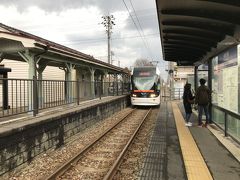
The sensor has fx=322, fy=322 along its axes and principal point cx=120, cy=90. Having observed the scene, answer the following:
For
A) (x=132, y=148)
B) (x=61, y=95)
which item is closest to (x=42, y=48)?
(x=61, y=95)

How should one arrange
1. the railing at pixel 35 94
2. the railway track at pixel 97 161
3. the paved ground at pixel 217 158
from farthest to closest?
the railing at pixel 35 94
the railway track at pixel 97 161
the paved ground at pixel 217 158

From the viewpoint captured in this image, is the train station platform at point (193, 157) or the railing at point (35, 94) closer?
the train station platform at point (193, 157)

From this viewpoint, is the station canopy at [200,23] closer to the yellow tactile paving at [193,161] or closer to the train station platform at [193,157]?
the train station platform at [193,157]

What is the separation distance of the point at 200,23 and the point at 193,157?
3355mm

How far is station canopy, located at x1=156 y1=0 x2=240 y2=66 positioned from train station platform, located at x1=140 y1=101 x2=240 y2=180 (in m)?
2.81

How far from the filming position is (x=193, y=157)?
7266mm

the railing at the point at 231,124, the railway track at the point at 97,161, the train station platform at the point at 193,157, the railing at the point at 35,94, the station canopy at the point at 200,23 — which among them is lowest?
the railway track at the point at 97,161

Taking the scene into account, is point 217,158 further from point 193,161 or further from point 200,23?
point 200,23

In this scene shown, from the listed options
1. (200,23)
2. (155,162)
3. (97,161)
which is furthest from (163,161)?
A: (200,23)

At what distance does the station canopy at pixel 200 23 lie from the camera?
667cm

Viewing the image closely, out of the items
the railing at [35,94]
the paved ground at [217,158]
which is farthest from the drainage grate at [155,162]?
the railing at [35,94]

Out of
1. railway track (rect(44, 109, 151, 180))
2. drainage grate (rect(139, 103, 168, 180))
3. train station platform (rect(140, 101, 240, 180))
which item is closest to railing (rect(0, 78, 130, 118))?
railway track (rect(44, 109, 151, 180))

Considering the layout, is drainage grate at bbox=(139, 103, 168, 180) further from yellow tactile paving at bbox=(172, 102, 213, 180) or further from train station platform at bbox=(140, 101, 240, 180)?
yellow tactile paving at bbox=(172, 102, 213, 180)

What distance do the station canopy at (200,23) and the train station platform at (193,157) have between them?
2813 millimetres
